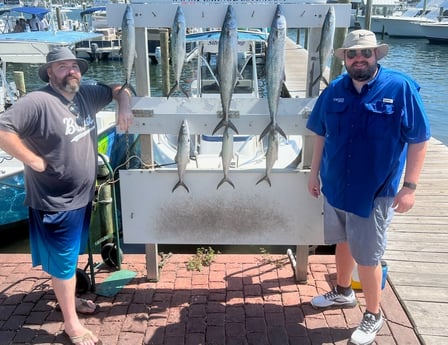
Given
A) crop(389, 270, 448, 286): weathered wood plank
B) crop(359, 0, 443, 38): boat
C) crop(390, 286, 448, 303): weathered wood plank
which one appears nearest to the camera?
crop(390, 286, 448, 303): weathered wood plank

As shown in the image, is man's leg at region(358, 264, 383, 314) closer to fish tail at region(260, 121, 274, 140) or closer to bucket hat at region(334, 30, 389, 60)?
fish tail at region(260, 121, 274, 140)

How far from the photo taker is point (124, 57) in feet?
9.86

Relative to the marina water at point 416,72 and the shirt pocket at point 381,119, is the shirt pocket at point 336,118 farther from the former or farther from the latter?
the marina water at point 416,72

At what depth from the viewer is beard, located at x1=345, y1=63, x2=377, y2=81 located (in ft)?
8.66

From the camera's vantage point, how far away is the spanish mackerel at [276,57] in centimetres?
278

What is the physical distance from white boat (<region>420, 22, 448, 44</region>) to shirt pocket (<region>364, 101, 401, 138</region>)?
123 feet

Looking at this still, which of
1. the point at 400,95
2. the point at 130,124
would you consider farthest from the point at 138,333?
the point at 400,95

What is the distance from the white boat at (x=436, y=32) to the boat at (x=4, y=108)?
109 feet

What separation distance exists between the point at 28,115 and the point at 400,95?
2.16 metres

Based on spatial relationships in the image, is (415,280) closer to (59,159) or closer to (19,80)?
(59,159)

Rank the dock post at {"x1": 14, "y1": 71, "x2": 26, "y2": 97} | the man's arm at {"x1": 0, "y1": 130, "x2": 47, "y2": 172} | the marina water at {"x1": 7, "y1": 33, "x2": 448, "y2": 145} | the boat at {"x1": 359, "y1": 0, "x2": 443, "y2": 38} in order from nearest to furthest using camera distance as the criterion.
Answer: the man's arm at {"x1": 0, "y1": 130, "x2": 47, "y2": 172} → the dock post at {"x1": 14, "y1": 71, "x2": 26, "y2": 97} → the marina water at {"x1": 7, "y1": 33, "x2": 448, "y2": 145} → the boat at {"x1": 359, "y1": 0, "x2": 443, "y2": 38}

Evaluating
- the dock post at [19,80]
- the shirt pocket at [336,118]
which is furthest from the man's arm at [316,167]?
the dock post at [19,80]

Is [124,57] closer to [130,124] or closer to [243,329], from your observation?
[130,124]

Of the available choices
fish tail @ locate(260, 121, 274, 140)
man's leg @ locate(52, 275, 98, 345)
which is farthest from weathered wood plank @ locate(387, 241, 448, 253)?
man's leg @ locate(52, 275, 98, 345)
